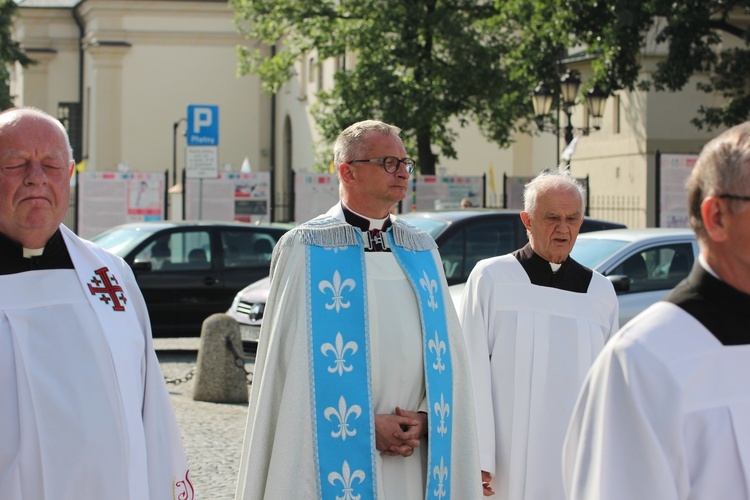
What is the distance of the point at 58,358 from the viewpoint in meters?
3.85

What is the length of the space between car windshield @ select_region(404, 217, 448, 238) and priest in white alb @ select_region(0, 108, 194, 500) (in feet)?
29.3

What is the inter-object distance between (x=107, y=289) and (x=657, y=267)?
25.9 ft

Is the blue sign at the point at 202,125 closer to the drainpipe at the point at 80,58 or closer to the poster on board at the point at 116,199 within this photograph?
the poster on board at the point at 116,199

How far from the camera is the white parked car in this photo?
430 inches

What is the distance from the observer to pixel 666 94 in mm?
33312

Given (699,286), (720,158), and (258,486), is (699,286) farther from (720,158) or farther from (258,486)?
(258,486)

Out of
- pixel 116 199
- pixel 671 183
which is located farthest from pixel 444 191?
pixel 116 199

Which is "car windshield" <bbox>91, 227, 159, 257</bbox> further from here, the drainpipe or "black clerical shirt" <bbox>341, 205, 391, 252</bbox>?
the drainpipe

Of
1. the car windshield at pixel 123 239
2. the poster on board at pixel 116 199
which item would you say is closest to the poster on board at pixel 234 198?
the poster on board at pixel 116 199

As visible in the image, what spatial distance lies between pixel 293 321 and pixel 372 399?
0.42 m

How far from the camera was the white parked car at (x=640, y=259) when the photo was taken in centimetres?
1093

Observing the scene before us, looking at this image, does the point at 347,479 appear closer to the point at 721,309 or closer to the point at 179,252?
the point at 721,309

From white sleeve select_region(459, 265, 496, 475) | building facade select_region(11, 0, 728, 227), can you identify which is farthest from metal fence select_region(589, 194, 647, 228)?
white sleeve select_region(459, 265, 496, 475)

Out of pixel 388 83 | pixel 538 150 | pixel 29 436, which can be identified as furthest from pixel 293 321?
pixel 538 150
